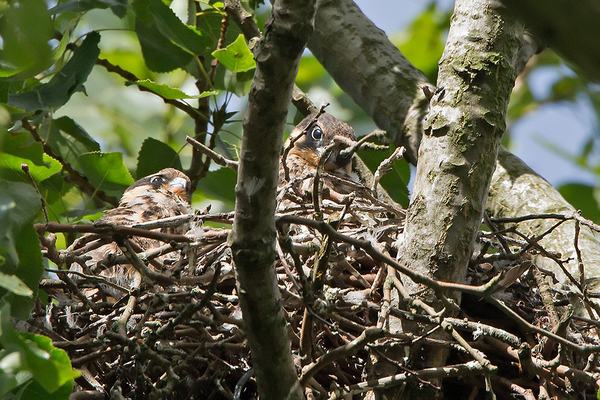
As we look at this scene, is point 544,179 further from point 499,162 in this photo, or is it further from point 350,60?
point 350,60

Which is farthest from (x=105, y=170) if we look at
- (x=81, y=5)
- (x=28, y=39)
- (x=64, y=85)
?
(x=28, y=39)

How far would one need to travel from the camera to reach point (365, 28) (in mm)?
3404

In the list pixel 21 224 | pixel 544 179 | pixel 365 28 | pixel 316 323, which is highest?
pixel 365 28

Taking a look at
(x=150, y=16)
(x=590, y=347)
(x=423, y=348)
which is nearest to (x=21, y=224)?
(x=423, y=348)

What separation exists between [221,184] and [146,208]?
487 millimetres

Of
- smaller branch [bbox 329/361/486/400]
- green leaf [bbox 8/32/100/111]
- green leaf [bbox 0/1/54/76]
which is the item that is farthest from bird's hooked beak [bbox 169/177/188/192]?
green leaf [bbox 0/1/54/76]

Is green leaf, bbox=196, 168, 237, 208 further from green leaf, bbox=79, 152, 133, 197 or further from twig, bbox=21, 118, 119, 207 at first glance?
twig, bbox=21, 118, 119, 207

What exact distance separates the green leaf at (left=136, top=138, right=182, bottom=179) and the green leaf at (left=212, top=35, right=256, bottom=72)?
0.67 metres

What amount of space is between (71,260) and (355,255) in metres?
0.93

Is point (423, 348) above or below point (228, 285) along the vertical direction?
below

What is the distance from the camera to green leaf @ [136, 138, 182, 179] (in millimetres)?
3146

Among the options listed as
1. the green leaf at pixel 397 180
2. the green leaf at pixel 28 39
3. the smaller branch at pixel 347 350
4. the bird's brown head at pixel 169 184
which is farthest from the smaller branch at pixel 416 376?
the bird's brown head at pixel 169 184

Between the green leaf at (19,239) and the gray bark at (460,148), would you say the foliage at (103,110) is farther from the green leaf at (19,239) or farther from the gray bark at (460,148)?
the gray bark at (460,148)

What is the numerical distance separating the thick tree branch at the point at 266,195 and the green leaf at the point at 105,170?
169cm
